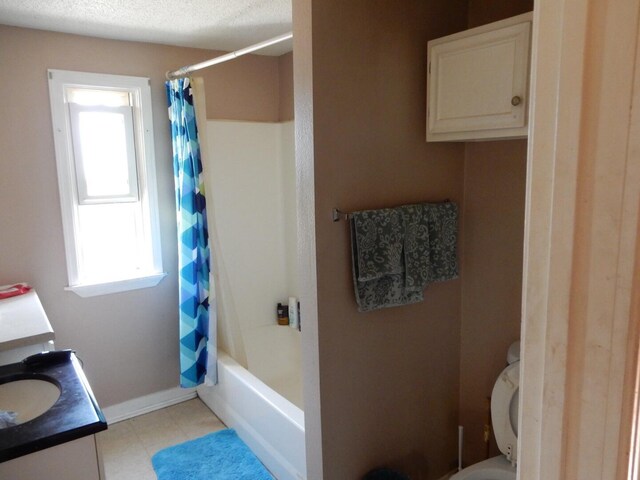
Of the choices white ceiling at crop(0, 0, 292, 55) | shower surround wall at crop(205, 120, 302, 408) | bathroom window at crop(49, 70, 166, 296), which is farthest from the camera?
shower surround wall at crop(205, 120, 302, 408)

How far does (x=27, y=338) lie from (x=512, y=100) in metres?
1.81

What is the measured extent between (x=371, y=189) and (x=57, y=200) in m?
1.84

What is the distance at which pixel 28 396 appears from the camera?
56.3 inches

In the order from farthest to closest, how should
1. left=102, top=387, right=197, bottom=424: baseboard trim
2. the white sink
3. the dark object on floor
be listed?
left=102, top=387, right=197, bottom=424: baseboard trim → the dark object on floor → the white sink

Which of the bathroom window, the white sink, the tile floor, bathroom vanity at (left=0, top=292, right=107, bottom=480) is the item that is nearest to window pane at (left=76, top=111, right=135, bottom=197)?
the bathroom window

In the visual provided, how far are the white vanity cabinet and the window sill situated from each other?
6.41 ft

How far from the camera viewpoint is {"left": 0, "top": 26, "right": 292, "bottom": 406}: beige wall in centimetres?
245

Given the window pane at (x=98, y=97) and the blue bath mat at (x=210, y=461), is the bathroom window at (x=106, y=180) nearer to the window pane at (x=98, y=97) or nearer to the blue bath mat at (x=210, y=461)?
the window pane at (x=98, y=97)

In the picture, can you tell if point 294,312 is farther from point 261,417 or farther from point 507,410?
point 507,410

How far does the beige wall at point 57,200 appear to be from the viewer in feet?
8.04

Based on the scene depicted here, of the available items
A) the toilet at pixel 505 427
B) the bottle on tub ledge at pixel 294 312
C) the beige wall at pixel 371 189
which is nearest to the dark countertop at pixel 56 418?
the beige wall at pixel 371 189

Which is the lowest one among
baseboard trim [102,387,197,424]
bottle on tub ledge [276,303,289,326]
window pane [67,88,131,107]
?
baseboard trim [102,387,197,424]

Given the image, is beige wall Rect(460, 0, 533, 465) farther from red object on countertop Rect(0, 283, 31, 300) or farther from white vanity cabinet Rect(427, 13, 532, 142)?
red object on countertop Rect(0, 283, 31, 300)

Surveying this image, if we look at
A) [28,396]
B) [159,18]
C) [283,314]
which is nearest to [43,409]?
[28,396]
